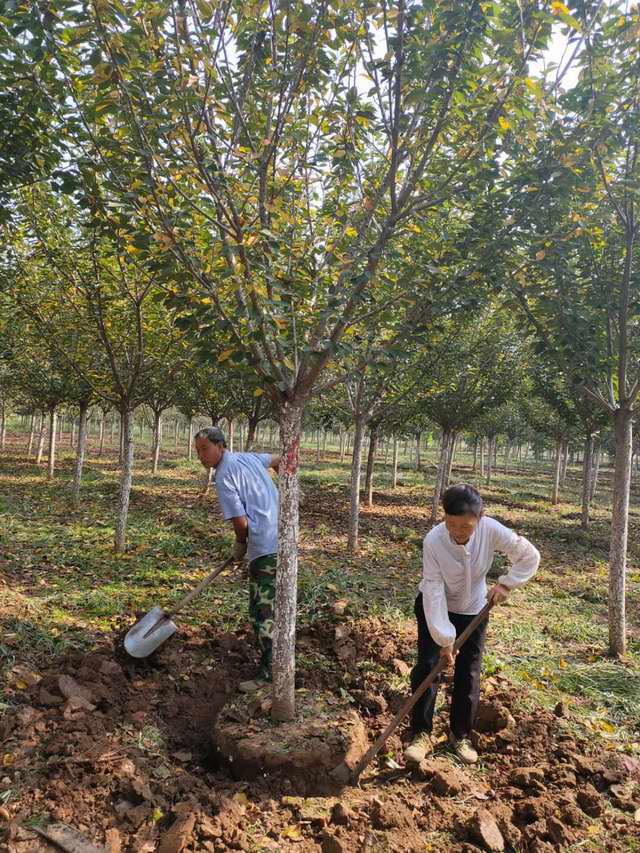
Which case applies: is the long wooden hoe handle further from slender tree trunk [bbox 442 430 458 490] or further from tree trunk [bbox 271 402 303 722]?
slender tree trunk [bbox 442 430 458 490]

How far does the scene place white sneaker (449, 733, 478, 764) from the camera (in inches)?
133

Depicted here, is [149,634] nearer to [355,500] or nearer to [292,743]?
[292,743]

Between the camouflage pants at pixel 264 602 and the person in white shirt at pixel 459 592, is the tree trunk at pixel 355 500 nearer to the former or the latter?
the camouflage pants at pixel 264 602

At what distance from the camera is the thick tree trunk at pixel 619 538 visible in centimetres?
536

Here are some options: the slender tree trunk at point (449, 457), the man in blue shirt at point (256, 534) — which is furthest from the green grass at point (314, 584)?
the slender tree trunk at point (449, 457)

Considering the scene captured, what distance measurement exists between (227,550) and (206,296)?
5.92 metres

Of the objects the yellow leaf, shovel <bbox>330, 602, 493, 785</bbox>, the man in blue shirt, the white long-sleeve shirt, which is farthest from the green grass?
the yellow leaf

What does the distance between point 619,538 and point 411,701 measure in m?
3.41

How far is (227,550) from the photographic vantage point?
834 centimetres

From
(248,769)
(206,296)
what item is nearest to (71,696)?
(248,769)

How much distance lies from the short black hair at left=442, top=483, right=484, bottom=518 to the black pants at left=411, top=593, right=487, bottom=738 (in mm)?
927

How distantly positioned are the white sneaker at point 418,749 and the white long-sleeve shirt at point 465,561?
2.49 ft

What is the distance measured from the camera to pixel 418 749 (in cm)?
329

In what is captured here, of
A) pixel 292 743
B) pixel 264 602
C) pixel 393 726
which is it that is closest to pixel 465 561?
pixel 393 726
